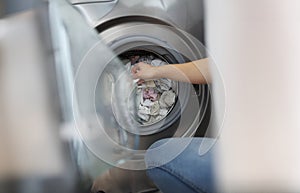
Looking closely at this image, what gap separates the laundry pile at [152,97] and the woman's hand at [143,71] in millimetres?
11

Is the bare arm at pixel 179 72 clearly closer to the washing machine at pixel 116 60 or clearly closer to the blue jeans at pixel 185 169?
the washing machine at pixel 116 60

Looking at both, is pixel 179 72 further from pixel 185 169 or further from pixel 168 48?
pixel 185 169

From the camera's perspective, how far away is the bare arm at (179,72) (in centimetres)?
100

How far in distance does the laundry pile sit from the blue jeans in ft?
0.39

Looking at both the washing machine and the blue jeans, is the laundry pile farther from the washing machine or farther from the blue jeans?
the blue jeans

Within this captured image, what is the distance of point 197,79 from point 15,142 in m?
0.44

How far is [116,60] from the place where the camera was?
3.67 feet

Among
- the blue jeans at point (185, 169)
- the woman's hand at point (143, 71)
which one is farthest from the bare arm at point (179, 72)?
the blue jeans at point (185, 169)

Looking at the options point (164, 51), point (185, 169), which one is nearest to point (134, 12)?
point (164, 51)

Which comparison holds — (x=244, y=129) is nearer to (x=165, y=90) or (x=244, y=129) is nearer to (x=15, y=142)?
(x=165, y=90)

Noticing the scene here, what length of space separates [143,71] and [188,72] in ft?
0.41

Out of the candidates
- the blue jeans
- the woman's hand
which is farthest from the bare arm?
the blue jeans

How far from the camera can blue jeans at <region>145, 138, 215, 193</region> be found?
86 centimetres

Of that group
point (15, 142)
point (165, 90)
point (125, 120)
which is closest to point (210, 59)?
point (165, 90)
